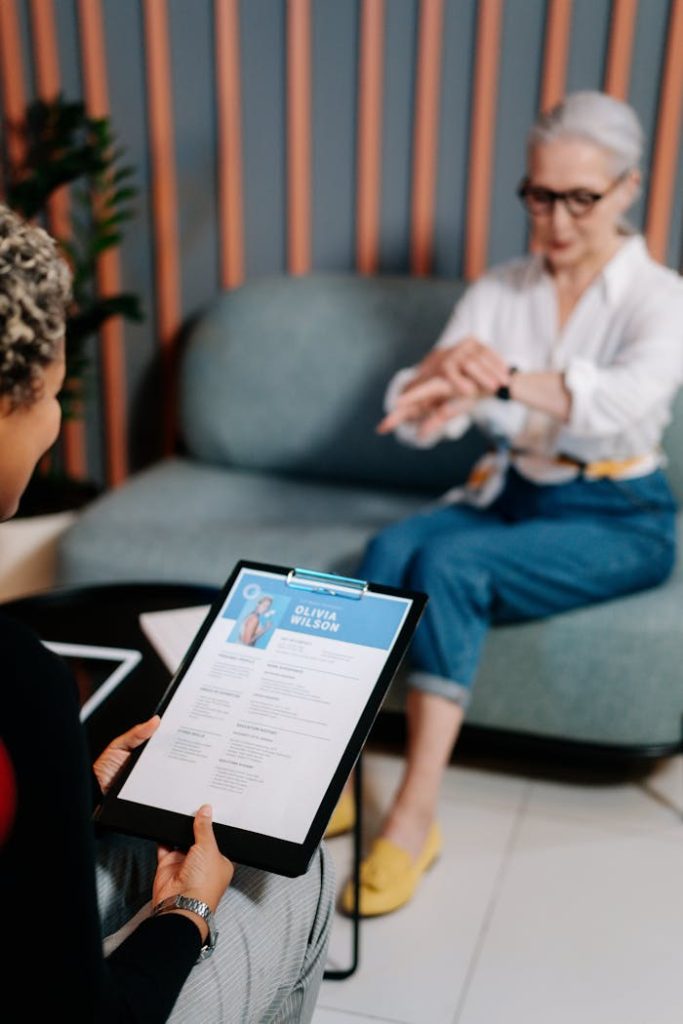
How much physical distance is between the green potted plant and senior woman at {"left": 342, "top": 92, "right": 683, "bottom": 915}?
3.35ft

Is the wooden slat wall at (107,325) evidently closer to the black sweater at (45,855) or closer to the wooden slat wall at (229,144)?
the wooden slat wall at (229,144)

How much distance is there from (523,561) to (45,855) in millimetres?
1249

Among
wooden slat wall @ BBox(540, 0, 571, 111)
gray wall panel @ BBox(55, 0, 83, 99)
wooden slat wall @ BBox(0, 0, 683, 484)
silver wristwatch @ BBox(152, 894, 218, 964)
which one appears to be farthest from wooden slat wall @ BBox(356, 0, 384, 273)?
silver wristwatch @ BBox(152, 894, 218, 964)

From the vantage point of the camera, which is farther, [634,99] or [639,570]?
[634,99]

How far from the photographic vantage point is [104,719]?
1.54 m

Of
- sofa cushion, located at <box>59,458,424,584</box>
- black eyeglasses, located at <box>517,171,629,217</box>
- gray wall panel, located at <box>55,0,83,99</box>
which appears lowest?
sofa cushion, located at <box>59,458,424,584</box>

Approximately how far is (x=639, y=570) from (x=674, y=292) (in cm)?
52

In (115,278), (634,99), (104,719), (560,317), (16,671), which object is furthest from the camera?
(115,278)

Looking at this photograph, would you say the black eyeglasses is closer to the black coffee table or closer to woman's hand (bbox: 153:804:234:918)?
the black coffee table

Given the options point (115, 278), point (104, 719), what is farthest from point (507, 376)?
point (115, 278)

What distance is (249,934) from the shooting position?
1082 mm

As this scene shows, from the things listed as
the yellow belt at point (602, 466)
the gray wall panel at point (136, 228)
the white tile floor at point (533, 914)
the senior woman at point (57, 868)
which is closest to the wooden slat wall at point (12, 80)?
the gray wall panel at point (136, 228)

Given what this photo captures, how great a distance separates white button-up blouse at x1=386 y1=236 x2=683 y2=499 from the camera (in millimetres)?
1911

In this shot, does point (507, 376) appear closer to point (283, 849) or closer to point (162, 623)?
point (162, 623)
